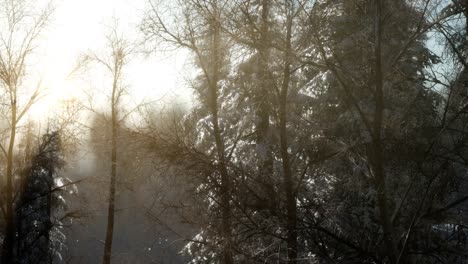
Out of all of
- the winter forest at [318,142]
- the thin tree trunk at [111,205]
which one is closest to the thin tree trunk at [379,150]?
the winter forest at [318,142]

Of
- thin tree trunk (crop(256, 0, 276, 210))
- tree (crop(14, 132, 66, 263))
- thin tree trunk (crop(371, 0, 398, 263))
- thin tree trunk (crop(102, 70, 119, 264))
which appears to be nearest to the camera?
thin tree trunk (crop(371, 0, 398, 263))

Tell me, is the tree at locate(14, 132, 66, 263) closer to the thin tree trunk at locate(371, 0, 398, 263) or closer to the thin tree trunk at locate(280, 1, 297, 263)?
the thin tree trunk at locate(280, 1, 297, 263)

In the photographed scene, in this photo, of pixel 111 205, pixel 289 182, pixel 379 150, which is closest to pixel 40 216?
pixel 111 205

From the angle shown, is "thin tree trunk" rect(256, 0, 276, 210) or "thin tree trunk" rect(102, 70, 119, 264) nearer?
"thin tree trunk" rect(256, 0, 276, 210)

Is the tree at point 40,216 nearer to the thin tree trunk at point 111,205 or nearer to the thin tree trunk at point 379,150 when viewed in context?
the thin tree trunk at point 111,205

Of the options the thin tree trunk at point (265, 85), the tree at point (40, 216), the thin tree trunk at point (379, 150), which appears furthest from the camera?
the tree at point (40, 216)

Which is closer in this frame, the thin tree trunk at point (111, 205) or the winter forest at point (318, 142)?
the winter forest at point (318, 142)

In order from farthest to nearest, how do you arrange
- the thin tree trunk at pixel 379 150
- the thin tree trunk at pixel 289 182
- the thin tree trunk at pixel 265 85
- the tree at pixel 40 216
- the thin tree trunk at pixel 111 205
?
1. the tree at pixel 40 216
2. the thin tree trunk at pixel 111 205
3. the thin tree trunk at pixel 265 85
4. the thin tree trunk at pixel 289 182
5. the thin tree trunk at pixel 379 150

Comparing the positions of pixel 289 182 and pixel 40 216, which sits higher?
pixel 289 182

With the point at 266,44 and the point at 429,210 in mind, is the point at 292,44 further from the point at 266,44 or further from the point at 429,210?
the point at 429,210

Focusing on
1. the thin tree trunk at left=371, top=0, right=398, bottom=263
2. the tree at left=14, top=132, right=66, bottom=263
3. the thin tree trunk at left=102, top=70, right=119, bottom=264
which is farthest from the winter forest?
the tree at left=14, top=132, right=66, bottom=263

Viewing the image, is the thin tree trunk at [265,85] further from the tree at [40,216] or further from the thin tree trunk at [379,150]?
the tree at [40,216]

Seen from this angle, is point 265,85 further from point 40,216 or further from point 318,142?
point 40,216

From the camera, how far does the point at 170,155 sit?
5.91m
